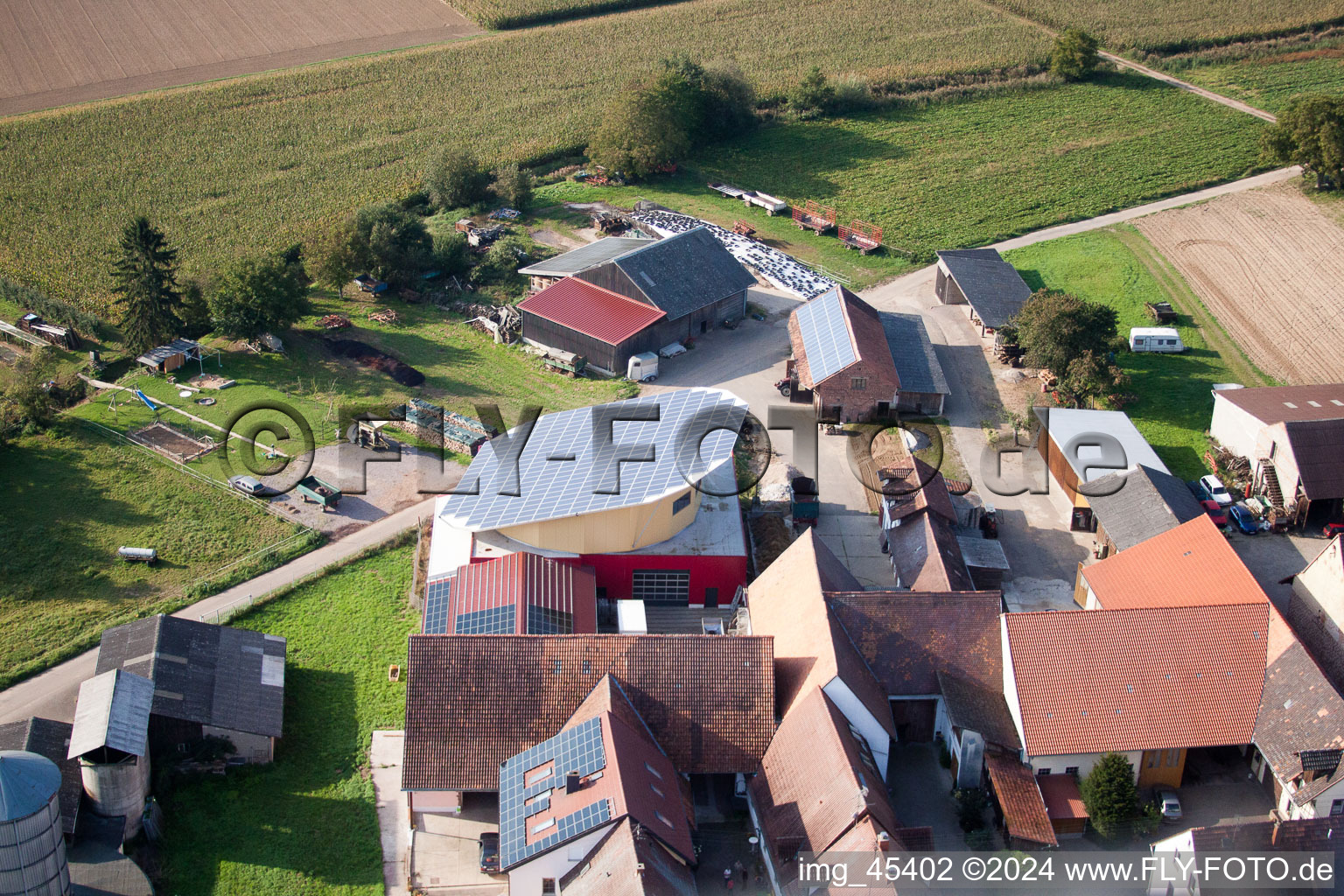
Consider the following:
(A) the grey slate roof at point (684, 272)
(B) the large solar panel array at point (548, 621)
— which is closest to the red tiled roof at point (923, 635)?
(B) the large solar panel array at point (548, 621)

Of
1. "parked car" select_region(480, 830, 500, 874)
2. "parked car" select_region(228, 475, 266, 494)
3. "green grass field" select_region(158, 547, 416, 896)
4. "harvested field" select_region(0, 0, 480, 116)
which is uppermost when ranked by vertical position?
"harvested field" select_region(0, 0, 480, 116)

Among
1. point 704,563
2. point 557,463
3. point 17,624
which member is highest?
point 557,463

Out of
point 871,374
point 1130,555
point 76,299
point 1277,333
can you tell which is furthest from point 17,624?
point 1277,333

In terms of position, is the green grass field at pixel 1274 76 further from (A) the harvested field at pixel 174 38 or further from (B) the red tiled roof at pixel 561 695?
(B) the red tiled roof at pixel 561 695

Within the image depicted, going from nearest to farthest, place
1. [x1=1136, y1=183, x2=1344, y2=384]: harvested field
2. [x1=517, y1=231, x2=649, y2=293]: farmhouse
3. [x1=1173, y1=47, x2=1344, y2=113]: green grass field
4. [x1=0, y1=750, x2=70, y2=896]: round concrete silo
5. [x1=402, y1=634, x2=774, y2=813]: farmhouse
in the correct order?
[x1=0, y1=750, x2=70, y2=896]: round concrete silo → [x1=402, y1=634, x2=774, y2=813]: farmhouse → [x1=1136, y1=183, x2=1344, y2=384]: harvested field → [x1=517, y1=231, x2=649, y2=293]: farmhouse → [x1=1173, y1=47, x2=1344, y2=113]: green grass field

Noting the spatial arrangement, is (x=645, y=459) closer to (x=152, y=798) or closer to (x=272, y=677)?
(x=272, y=677)

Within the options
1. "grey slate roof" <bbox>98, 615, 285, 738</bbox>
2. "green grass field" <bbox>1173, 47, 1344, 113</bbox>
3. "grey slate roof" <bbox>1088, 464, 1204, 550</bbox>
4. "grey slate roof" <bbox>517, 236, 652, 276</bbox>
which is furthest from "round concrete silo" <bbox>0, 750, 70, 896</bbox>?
"green grass field" <bbox>1173, 47, 1344, 113</bbox>

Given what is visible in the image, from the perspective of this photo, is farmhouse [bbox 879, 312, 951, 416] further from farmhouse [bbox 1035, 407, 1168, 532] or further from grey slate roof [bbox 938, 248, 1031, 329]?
farmhouse [bbox 1035, 407, 1168, 532]

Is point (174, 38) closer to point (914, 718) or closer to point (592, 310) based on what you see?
point (592, 310)
